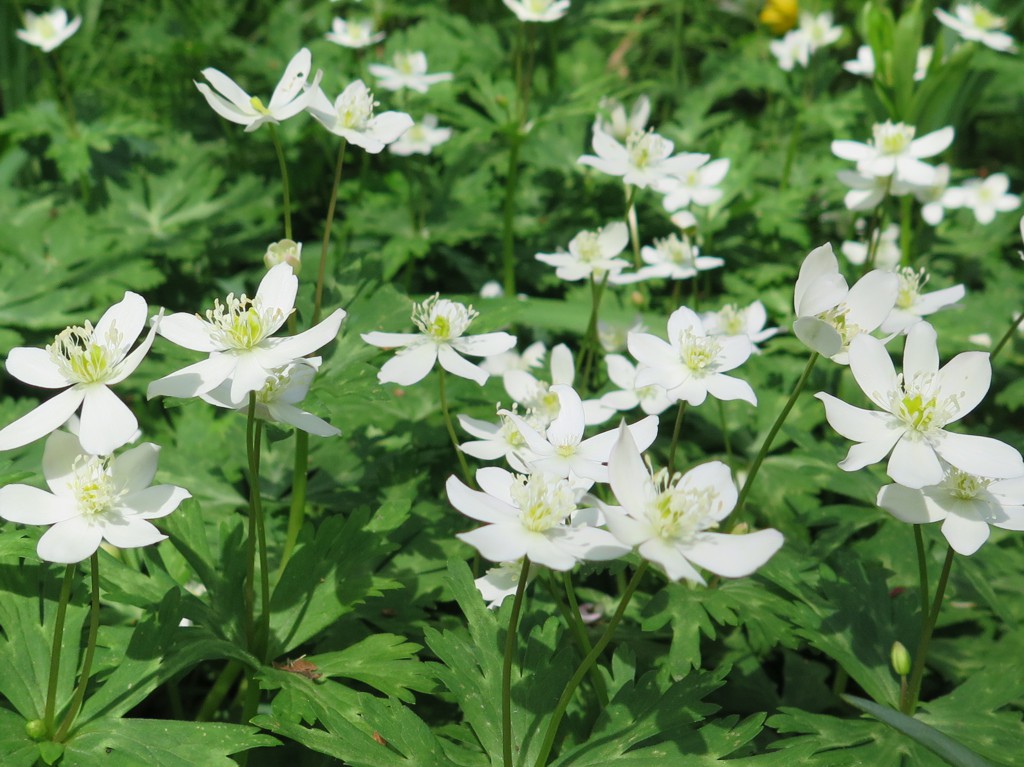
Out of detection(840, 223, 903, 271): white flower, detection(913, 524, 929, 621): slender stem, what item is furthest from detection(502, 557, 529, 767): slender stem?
detection(840, 223, 903, 271): white flower

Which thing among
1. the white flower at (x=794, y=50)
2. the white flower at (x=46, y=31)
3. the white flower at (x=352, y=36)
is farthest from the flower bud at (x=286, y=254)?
the white flower at (x=794, y=50)

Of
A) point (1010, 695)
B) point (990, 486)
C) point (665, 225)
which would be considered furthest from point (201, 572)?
point (665, 225)

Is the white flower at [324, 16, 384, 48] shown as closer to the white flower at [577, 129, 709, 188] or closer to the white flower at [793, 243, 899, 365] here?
the white flower at [577, 129, 709, 188]

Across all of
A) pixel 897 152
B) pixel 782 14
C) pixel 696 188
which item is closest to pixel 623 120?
pixel 696 188

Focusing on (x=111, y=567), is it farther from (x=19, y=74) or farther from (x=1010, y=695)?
(x=19, y=74)

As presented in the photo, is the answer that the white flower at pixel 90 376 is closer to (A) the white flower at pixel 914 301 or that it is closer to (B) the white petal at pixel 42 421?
(B) the white petal at pixel 42 421

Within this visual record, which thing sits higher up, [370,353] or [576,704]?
[370,353]

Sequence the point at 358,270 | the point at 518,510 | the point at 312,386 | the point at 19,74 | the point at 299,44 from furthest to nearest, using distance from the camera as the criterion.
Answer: the point at 299,44
the point at 19,74
the point at 358,270
the point at 312,386
the point at 518,510
